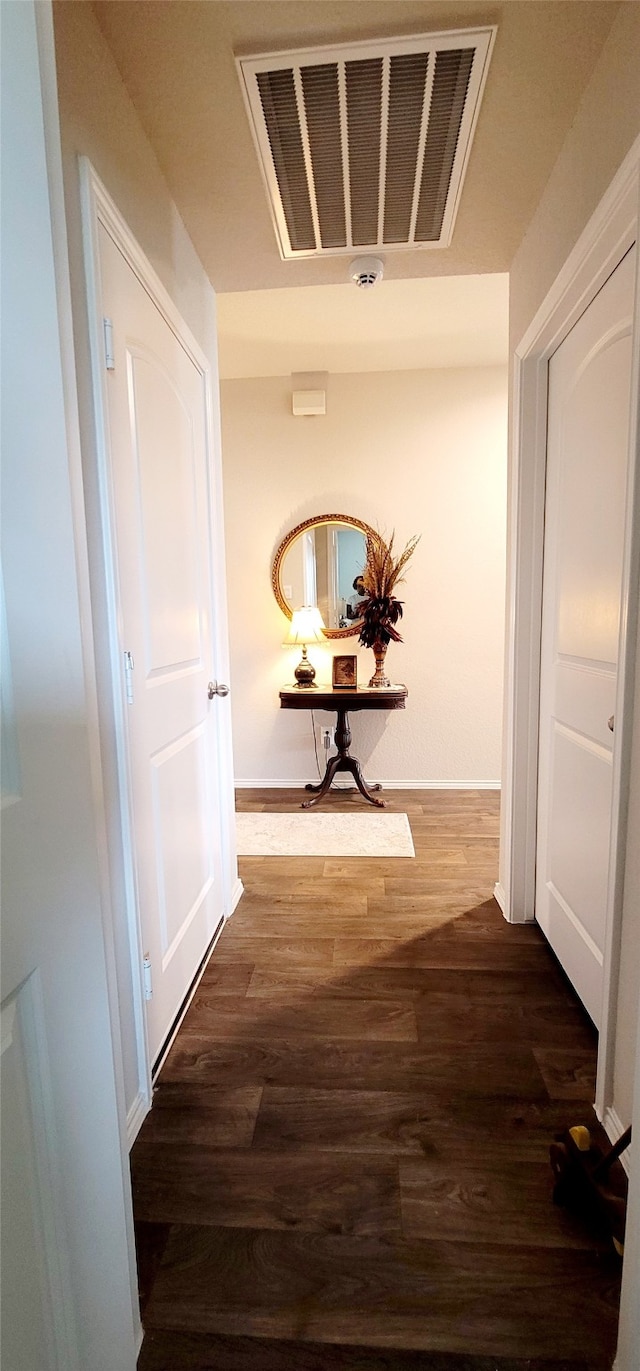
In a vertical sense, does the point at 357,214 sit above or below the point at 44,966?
above

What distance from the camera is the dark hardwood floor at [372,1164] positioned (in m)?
0.89

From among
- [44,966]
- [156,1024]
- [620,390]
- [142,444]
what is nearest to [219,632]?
[142,444]

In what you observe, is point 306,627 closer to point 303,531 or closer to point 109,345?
point 303,531

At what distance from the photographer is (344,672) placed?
339 cm

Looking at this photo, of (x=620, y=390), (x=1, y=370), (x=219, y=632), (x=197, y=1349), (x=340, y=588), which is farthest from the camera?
(x=340, y=588)

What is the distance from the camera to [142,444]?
4.39 ft

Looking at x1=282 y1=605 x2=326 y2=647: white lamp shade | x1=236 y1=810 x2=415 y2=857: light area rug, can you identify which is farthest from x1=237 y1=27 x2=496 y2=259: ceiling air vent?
x1=236 y1=810 x2=415 y2=857: light area rug

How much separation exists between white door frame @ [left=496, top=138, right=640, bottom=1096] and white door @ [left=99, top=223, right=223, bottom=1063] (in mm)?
1047

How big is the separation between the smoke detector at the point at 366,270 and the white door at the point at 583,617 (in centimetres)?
71

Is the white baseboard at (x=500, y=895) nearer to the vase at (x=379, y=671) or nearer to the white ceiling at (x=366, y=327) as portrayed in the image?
the vase at (x=379, y=671)

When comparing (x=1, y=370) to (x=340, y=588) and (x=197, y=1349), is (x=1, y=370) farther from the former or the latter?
(x=340, y=588)

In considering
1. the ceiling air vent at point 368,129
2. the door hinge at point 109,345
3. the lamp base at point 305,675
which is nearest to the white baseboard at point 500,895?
the lamp base at point 305,675

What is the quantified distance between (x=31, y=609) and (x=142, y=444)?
0.94 meters

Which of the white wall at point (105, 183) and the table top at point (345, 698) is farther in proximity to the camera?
the table top at point (345, 698)
